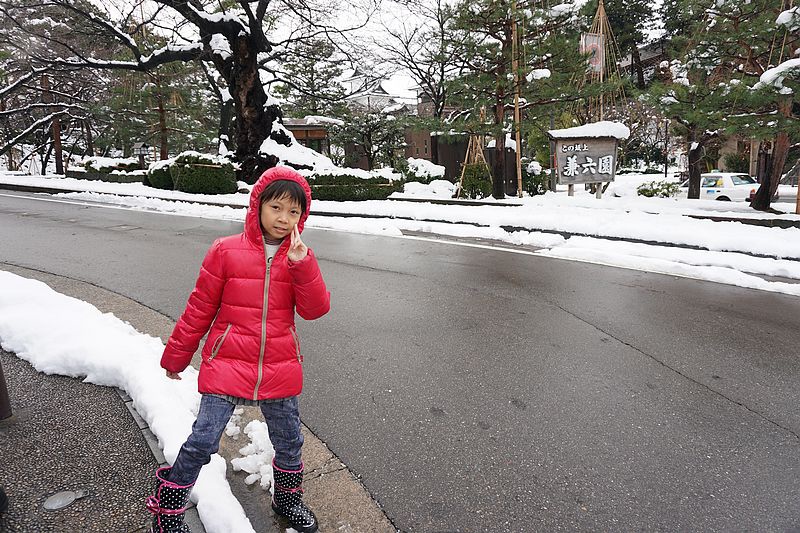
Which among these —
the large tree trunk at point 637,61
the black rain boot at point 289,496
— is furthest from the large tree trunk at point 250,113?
the large tree trunk at point 637,61

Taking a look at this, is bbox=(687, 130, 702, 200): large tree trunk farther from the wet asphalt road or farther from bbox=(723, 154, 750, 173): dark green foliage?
the wet asphalt road

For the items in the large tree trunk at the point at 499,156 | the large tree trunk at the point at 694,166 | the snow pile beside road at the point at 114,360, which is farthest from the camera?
the large tree trunk at the point at 694,166

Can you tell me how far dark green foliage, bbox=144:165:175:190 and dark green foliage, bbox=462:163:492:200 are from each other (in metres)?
10.3

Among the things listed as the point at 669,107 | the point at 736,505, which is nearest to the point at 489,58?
the point at 669,107

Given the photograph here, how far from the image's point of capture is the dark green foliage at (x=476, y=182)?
53.6ft

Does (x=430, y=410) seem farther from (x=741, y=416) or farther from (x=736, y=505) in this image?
(x=741, y=416)

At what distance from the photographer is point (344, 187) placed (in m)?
16.0

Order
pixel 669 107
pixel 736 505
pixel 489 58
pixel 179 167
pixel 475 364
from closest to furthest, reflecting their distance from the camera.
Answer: pixel 736 505 < pixel 475 364 < pixel 669 107 < pixel 489 58 < pixel 179 167

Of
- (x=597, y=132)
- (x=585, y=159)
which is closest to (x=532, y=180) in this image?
(x=585, y=159)

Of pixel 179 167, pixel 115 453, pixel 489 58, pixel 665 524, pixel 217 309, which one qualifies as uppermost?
pixel 489 58

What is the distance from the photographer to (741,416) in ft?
10.1

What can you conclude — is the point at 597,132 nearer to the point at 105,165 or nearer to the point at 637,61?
the point at 637,61

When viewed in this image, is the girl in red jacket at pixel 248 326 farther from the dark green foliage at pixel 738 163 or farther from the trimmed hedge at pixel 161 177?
the dark green foliage at pixel 738 163

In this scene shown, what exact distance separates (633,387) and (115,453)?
10.3 feet
